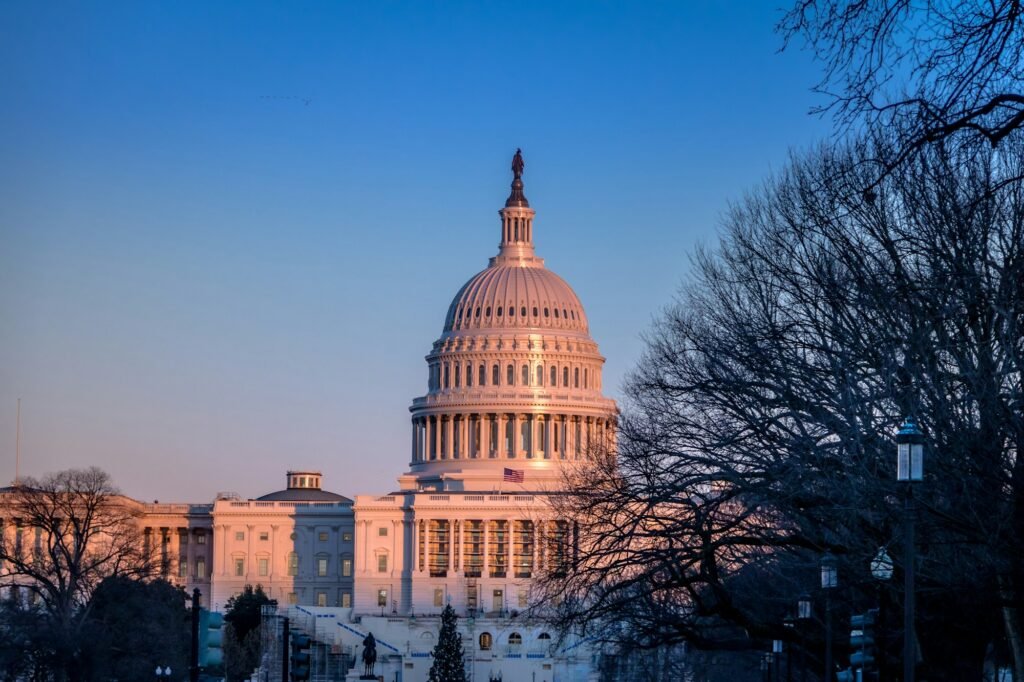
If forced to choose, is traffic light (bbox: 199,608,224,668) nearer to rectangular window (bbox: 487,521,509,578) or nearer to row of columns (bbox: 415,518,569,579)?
Result: row of columns (bbox: 415,518,569,579)

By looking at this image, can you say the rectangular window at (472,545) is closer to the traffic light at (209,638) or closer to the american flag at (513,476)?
the american flag at (513,476)

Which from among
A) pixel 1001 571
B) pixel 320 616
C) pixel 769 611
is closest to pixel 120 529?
pixel 320 616

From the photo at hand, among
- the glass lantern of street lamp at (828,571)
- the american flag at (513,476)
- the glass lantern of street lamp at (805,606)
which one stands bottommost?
the glass lantern of street lamp at (805,606)

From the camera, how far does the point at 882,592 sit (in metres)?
42.1

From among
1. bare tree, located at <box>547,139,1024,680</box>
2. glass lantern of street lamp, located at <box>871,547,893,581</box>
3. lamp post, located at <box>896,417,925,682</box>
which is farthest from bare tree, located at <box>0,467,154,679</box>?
lamp post, located at <box>896,417,925,682</box>

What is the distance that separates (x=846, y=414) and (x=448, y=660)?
101278 millimetres

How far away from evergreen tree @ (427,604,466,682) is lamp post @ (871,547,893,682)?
9293cm

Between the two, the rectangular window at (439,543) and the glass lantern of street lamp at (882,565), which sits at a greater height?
the rectangular window at (439,543)

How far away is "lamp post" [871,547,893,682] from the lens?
35.2 m

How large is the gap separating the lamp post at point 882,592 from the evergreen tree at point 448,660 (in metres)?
92.9

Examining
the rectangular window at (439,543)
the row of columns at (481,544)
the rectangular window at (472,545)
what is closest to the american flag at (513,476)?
the row of columns at (481,544)

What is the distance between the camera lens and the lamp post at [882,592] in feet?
116

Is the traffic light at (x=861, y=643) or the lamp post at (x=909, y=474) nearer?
the lamp post at (x=909, y=474)

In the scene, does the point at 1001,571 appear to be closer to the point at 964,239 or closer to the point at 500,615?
the point at 964,239
